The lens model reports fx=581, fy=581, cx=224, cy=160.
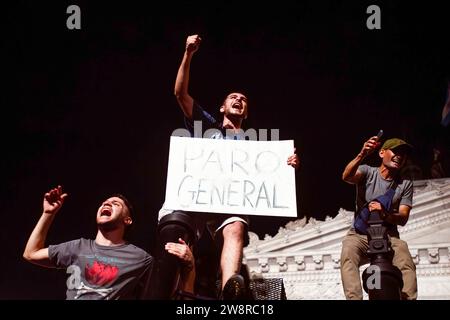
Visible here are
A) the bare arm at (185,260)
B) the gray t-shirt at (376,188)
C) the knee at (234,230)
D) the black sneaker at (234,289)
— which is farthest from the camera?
the gray t-shirt at (376,188)

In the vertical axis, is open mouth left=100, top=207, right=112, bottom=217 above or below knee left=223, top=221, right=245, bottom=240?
above

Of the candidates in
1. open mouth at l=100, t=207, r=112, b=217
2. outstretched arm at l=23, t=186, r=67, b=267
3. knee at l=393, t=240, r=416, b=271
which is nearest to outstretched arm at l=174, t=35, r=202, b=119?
open mouth at l=100, t=207, r=112, b=217

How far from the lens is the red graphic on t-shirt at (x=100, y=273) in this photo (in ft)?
12.1

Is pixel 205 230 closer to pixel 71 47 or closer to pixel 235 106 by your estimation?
pixel 235 106

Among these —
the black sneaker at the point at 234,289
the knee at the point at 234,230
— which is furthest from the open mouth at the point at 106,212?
the black sneaker at the point at 234,289

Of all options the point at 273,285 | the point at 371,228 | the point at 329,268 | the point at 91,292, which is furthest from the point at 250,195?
the point at 329,268

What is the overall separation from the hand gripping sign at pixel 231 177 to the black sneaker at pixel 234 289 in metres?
0.73

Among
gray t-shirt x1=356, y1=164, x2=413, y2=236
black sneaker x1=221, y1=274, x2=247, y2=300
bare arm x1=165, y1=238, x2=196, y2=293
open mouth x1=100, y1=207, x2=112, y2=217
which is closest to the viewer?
black sneaker x1=221, y1=274, x2=247, y2=300

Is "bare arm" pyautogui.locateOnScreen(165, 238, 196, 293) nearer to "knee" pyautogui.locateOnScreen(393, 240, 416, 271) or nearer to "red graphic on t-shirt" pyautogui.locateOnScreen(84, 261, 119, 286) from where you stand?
"red graphic on t-shirt" pyautogui.locateOnScreen(84, 261, 119, 286)

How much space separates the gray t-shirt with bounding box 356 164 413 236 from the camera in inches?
164

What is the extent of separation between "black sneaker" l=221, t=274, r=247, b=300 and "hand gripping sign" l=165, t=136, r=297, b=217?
73cm

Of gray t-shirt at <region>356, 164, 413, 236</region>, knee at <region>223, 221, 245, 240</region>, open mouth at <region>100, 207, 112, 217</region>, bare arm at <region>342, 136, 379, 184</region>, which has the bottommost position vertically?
knee at <region>223, 221, 245, 240</region>

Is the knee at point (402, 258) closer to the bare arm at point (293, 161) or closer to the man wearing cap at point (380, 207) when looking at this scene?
the man wearing cap at point (380, 207)
